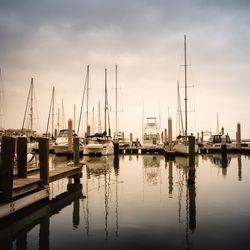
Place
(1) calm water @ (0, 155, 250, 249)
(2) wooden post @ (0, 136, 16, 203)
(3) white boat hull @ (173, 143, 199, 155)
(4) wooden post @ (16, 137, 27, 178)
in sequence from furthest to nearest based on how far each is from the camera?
(3) white boat hull @ (173, 143, 199, 155), (4) wooden post @ (16, 137, 27, 178), (2) wooden post @ (0, 136, 16, 203), (1) calm water @ (0, 155, 250, 249)

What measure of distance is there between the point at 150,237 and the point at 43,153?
19.5 ft

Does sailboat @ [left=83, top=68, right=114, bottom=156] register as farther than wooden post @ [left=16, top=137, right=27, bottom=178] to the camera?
Yes

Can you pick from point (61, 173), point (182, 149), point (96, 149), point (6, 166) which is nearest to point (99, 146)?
point (96, 149)

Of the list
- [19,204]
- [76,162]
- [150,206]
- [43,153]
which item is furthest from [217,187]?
[19,204]

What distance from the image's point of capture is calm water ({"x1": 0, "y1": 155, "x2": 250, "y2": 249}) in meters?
8.25

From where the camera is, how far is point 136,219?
407 inches

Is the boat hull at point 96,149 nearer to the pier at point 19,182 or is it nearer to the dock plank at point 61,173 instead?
the dock plank at point 61,173

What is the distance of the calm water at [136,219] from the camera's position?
825cm

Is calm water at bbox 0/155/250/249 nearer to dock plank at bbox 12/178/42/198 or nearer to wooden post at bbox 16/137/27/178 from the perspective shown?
dock plank at bbox 12/178/42/198

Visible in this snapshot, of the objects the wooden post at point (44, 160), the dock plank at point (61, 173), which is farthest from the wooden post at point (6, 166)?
the dock plank at point (61, 173)

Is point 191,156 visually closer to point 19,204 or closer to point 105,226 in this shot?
point 105,226

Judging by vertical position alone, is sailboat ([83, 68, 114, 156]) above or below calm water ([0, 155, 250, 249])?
above

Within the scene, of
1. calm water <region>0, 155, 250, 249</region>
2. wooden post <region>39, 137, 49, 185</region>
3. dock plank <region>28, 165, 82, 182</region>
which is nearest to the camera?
calm water <region>0, 155, 250, 249</region>

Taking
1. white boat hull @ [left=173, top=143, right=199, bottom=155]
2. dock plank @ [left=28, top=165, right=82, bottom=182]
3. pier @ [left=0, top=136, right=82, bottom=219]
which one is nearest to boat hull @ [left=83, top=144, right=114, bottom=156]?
white boat hull @ [left=173, top=143, right=199, bottom=155]
